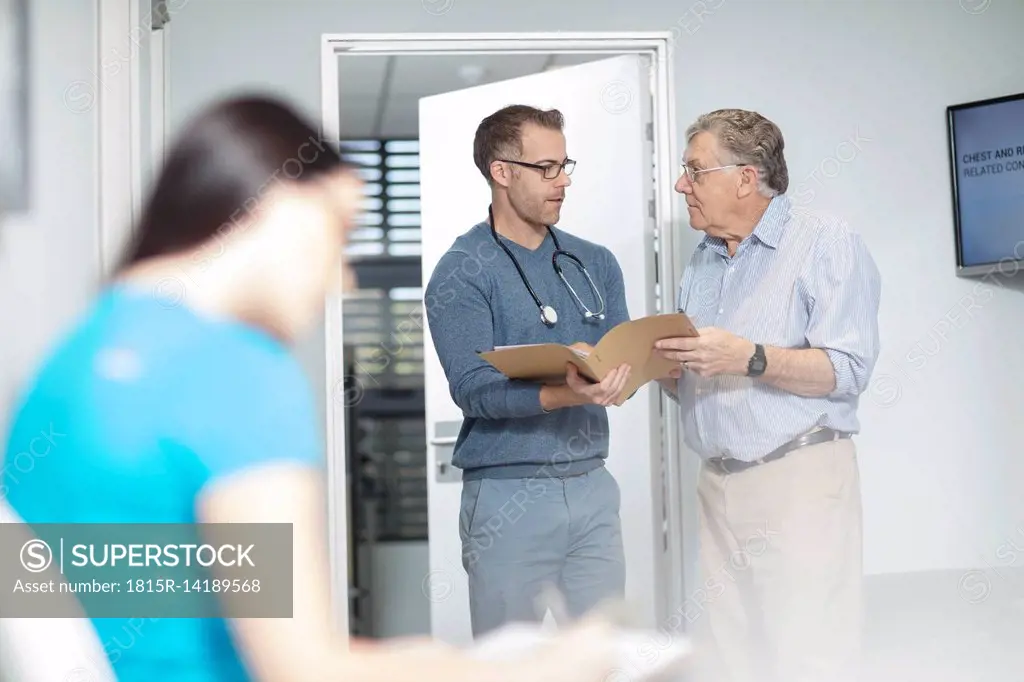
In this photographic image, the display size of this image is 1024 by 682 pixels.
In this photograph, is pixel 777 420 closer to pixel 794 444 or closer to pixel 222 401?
pixel 794 444

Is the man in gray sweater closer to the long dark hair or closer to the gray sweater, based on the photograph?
the gray sweater

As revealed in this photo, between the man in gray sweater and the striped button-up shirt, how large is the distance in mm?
265

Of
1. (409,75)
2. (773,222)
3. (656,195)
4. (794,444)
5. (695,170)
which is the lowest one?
(794,444)

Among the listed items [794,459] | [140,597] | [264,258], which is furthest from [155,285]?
[794,459]

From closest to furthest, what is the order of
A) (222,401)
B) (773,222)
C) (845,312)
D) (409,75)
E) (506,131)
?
(222,401) → (845,312) → (773,222) → (506,131) → (409,75)

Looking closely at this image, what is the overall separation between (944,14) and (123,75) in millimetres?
2664

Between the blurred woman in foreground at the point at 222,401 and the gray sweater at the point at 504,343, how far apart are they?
138 cm

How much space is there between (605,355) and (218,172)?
4.28 ft

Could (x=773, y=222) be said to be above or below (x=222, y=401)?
above

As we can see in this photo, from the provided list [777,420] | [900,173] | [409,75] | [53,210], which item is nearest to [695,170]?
[777,420]

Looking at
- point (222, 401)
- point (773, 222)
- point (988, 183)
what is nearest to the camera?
point (222, 401)

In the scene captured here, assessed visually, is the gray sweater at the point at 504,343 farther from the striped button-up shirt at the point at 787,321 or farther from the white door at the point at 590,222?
the white door at the point at 590,222

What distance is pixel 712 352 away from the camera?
6.61 feet

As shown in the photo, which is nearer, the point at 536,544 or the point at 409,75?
the point at 536,544
